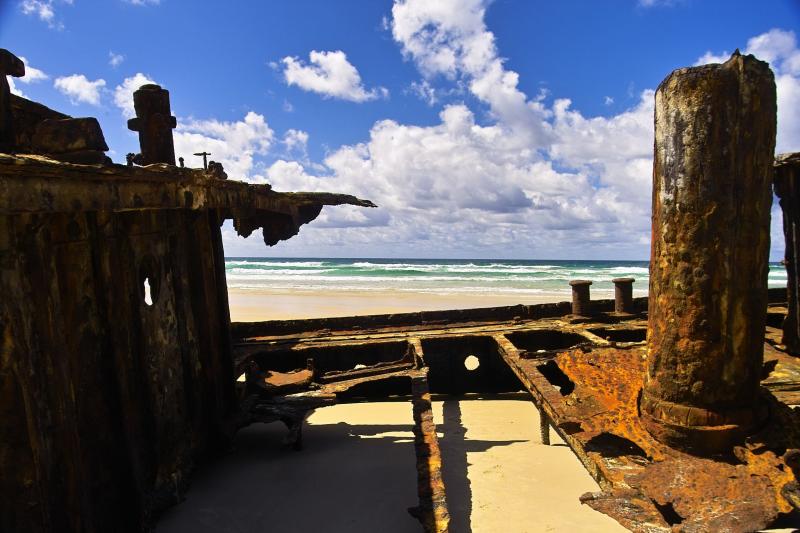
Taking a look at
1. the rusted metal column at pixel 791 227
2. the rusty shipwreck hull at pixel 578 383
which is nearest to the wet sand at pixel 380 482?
the rusty shipwreck hull at pixel 578 383

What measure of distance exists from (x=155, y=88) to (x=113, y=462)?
175 inches

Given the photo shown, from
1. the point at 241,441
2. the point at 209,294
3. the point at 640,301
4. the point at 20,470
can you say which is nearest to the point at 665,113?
the point at 20,470

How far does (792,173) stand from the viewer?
739 cm

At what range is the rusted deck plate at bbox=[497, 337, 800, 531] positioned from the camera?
277 cm

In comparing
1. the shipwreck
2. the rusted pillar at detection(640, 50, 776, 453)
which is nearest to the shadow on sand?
the shipwreck

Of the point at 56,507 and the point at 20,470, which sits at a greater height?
the point at 20,470

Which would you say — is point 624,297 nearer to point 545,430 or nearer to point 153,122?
point 545,430

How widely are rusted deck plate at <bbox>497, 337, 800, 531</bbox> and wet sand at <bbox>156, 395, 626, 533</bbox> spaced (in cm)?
201

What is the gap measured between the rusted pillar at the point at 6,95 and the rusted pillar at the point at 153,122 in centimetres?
178

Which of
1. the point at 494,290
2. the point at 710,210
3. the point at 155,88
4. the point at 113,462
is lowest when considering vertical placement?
the point at 494,290

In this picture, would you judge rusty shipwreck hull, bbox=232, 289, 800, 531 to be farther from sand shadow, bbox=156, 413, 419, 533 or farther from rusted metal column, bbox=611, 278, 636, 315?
sand shadow, bbox=156, 413, 419, 533

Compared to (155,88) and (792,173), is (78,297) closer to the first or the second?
(155,88)

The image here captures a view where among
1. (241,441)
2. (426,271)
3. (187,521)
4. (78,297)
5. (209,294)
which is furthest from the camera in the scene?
(426,271)

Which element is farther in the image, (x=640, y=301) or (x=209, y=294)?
(x=640, y=301)
